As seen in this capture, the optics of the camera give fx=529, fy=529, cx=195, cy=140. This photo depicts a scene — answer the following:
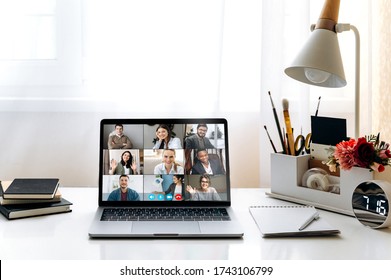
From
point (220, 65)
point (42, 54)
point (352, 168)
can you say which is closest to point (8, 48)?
point (42, 54)

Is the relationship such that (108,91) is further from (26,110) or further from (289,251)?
(289,251)

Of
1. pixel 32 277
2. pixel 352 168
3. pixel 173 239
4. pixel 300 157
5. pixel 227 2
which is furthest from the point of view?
pixel 227 2

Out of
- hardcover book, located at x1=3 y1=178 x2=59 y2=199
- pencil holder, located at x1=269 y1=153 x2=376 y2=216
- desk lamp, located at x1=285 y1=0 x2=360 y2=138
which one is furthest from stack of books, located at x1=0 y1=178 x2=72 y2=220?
desk lamp, located at x1=285 y1=0 x2=360 y2=138

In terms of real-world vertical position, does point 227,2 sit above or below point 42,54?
above

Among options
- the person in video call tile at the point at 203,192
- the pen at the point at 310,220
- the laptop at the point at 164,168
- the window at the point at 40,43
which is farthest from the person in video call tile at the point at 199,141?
the window at the point at 40,43

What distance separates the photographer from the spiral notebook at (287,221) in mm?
1175

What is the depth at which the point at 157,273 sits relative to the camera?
3.41 feet

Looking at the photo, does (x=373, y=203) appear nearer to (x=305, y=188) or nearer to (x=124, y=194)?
(x=305, y=188)

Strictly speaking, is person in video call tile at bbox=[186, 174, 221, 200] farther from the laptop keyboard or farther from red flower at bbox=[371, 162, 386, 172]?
red flower at bbox=[371, 162, 386, 172]

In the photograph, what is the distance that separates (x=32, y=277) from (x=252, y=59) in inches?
41.7

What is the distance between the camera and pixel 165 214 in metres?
1.30

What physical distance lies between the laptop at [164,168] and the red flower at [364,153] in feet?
1.08

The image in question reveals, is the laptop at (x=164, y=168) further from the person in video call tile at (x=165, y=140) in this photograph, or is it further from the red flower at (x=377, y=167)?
the red flower at (x=377, y=167)

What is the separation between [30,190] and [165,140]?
0.37 meters
